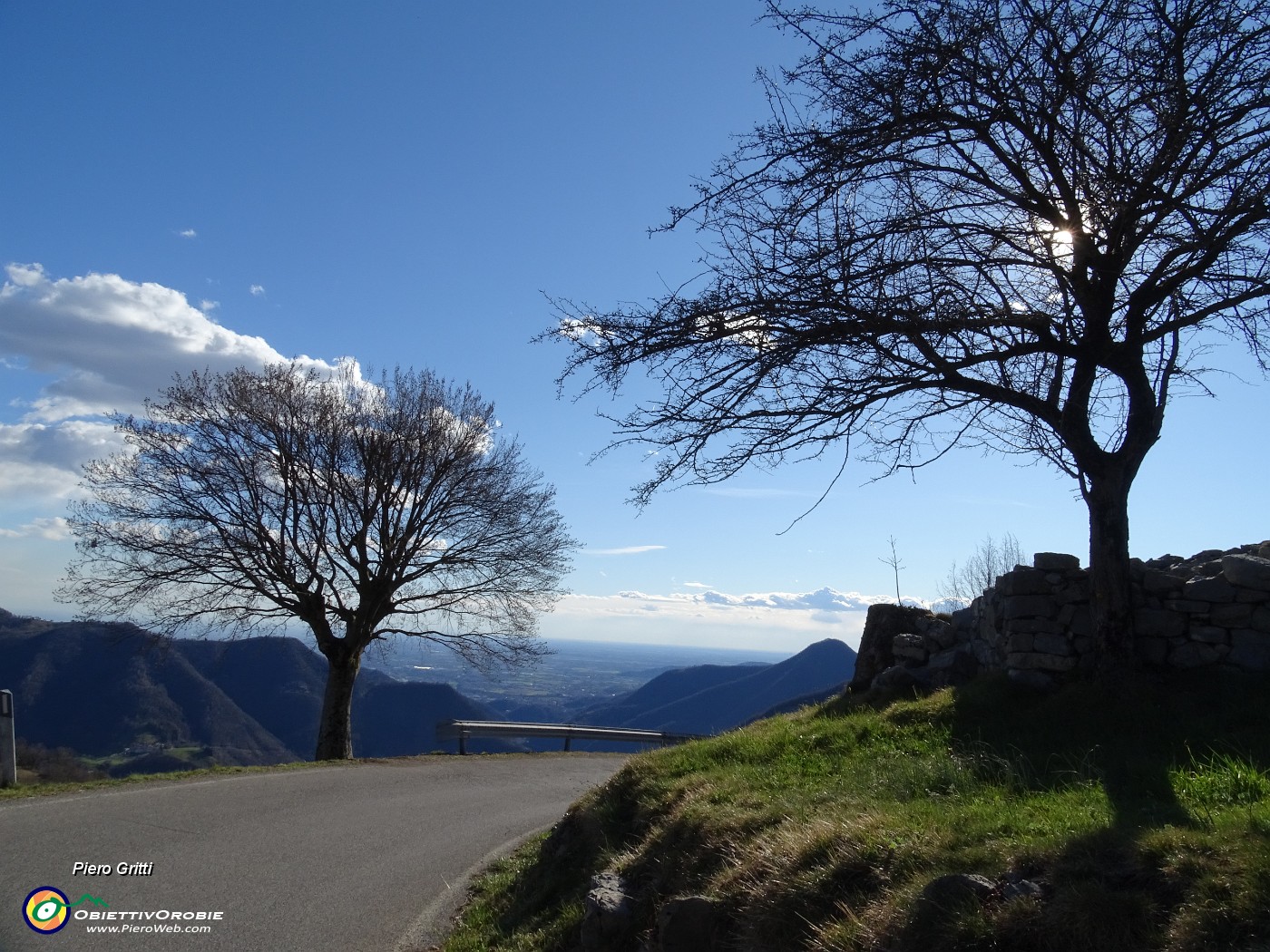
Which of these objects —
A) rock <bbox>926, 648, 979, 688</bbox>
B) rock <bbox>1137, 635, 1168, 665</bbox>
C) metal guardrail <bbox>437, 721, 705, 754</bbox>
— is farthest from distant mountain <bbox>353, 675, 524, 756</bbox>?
rock <bbox>1137, 635, 1168, 665</bbox>

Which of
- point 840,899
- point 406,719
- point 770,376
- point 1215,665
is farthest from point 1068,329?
point 406,719

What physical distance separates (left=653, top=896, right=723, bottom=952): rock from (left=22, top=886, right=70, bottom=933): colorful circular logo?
14.8 feet

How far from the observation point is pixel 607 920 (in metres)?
5.30

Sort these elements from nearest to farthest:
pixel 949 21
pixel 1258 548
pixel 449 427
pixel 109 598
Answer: pixel 949 21, pixel 1258 548, pixel 109 598, pixel 449 427

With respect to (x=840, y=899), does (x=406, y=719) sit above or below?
below

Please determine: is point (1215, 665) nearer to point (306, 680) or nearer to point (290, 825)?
point (290, 825)

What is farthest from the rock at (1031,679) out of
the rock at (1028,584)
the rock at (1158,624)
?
the rock at (1158,624)

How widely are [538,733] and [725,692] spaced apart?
49511 mm

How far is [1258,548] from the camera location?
9.95m

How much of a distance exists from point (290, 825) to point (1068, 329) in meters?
9.51

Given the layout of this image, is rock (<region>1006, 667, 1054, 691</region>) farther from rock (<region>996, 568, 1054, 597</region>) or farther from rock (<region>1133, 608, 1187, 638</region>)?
rock (<region>1133, 608, 1187, 638</region>)

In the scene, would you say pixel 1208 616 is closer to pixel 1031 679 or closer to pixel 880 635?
pixel 1031 679

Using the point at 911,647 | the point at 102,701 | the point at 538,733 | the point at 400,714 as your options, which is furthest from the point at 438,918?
the point at 400,714

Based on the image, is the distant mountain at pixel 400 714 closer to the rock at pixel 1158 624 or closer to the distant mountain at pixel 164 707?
the distant mountain at pixel 164 707
